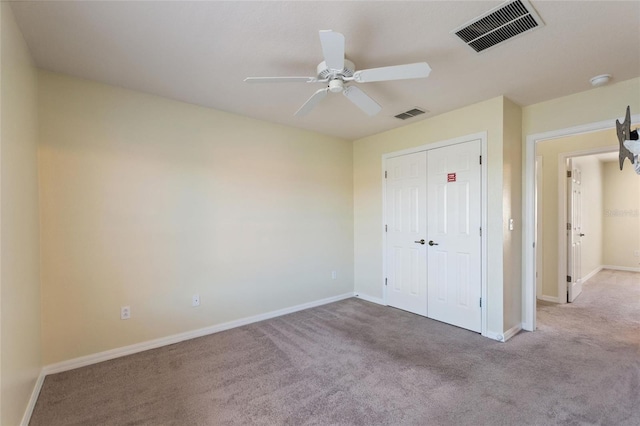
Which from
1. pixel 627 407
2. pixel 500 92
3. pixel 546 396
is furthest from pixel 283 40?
pixel 627 407

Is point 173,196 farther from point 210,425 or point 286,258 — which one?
point 210,425

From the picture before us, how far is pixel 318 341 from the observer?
2988 mm

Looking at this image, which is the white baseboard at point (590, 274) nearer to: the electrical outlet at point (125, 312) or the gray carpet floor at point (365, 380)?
the gray carpet floor at point (365, 380)

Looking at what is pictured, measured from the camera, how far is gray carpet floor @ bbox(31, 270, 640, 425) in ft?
6.23

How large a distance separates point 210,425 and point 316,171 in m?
3.17

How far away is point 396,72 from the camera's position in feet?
5.93

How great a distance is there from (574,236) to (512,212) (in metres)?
2.35

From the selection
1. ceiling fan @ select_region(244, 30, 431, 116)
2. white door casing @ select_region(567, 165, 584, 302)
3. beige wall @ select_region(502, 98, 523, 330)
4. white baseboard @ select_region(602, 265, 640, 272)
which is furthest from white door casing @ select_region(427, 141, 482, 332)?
white baseboard @ select_region(602, 265, 640, 272)

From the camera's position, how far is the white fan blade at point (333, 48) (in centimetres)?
148

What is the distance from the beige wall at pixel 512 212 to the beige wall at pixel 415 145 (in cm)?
7

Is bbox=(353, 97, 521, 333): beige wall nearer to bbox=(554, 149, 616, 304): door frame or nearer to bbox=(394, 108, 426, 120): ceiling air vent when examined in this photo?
bbox=(394, 108, 426, 120): ceiling air vent

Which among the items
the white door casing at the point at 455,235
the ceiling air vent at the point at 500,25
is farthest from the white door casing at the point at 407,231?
the ceiling air vent at the point at 500,25

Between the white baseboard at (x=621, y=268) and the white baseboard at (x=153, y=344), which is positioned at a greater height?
the white baseboard at (x=153, y=344)

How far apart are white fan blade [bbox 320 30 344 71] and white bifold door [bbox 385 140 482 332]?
214 centimetres
